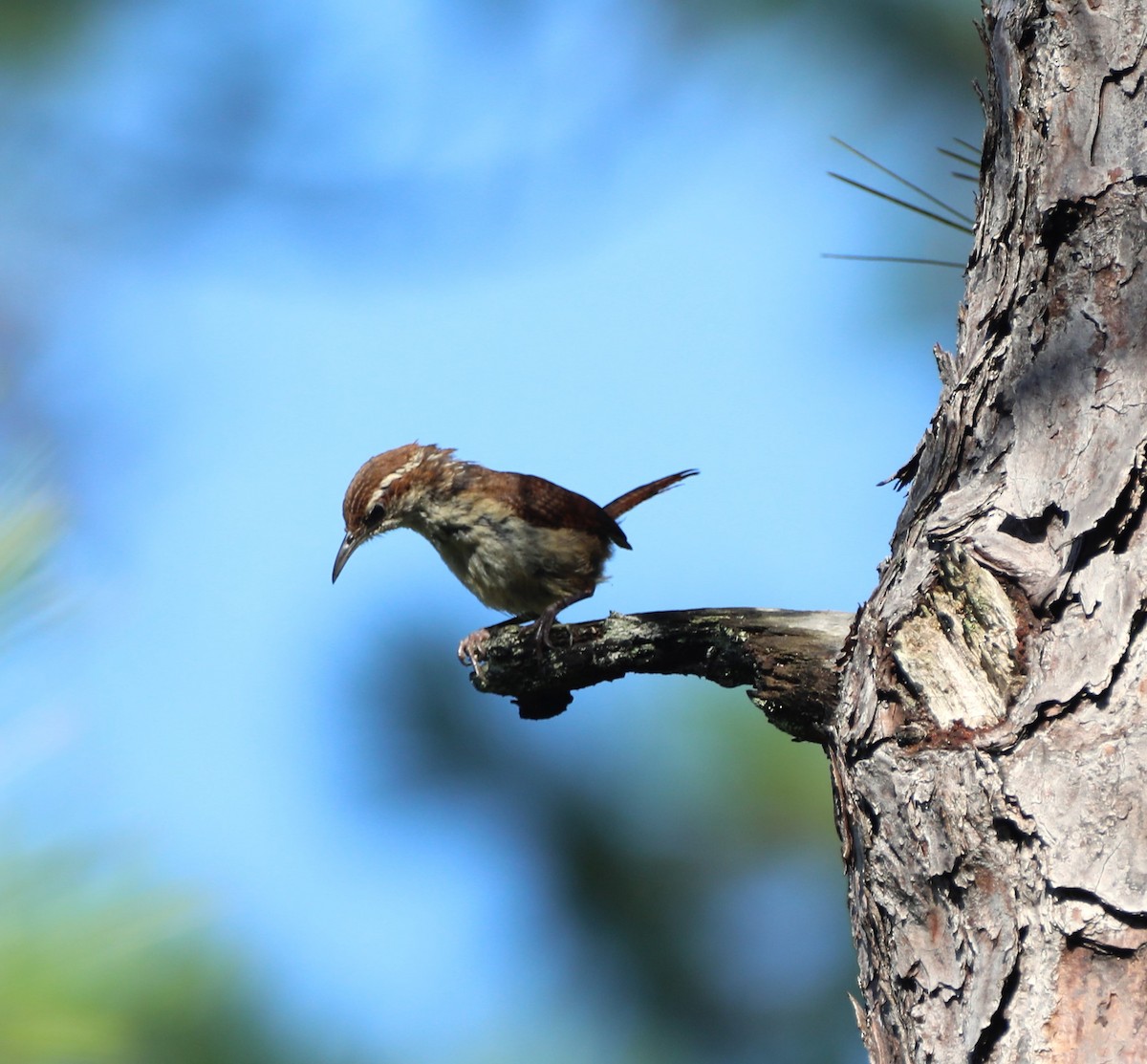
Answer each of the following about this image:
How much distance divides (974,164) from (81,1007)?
2.24 metres

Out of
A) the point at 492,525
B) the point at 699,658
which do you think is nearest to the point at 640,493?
the point at 492,525

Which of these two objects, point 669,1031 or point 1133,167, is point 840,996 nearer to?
point 669,1031

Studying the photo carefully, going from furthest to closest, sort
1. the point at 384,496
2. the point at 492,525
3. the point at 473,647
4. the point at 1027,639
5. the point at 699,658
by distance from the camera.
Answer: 1. the point at 384,496
2. the point at 492,525
3. the point at 473,647
4. the point at 699,658
5. the point at 1027,639

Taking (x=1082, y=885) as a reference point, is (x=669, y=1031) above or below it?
below

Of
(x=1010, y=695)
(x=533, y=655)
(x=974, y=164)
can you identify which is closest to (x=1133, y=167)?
(x=974, y=164)

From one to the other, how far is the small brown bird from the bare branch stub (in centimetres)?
142

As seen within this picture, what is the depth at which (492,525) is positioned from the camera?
481cm

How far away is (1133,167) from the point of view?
216cm

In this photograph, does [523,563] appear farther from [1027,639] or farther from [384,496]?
[1027,639]

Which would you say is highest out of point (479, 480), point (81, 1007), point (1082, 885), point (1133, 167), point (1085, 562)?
point (479, 480)

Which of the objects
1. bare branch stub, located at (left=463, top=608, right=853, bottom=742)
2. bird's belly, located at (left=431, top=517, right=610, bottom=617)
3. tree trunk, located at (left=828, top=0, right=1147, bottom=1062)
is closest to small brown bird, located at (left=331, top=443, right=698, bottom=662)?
bird's belly, located at (left=431, top=517, right=610, bottom=617)

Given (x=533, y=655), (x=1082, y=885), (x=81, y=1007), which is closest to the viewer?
(x=81, y=1007)

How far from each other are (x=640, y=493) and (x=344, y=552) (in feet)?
4.59

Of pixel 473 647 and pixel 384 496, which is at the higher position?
pixel 384 496
